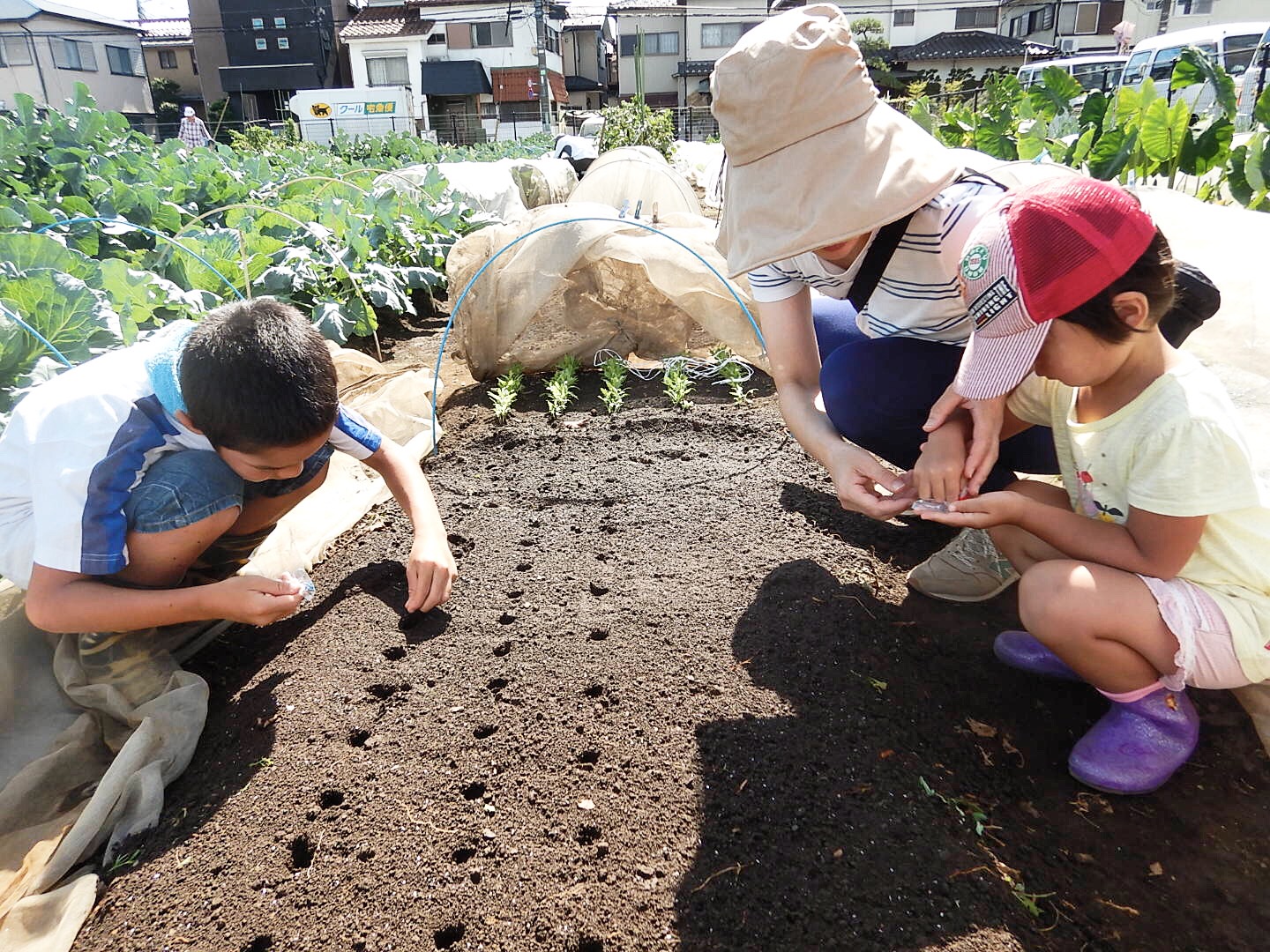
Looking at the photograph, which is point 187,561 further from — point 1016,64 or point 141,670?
point 1016,64

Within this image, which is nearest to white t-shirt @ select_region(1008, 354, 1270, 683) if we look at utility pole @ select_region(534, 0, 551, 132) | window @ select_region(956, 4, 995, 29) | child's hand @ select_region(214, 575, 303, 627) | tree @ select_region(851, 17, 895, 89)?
child's hand @ select_region(214, 575, 303, 627)

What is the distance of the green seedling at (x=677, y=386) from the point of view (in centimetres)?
312

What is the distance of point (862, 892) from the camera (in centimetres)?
112

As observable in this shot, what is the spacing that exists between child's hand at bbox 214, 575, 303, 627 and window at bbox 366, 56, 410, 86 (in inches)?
1259

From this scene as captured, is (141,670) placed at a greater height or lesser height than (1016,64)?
lesser

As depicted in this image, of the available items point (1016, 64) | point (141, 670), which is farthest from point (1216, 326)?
point (1016, 64)

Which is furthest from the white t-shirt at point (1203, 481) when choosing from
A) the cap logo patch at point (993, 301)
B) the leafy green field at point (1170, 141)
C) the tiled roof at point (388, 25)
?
the tiled roof at point (388, 25)

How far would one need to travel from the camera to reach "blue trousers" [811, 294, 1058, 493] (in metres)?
1.71

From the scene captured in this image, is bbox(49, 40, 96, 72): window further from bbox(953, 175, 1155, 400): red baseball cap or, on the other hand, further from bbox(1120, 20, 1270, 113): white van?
bbox(953, 175, 1155, 400): red baseball cap

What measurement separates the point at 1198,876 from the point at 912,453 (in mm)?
996

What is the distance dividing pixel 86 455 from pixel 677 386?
2.18m

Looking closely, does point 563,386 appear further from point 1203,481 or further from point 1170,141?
point 1170,141

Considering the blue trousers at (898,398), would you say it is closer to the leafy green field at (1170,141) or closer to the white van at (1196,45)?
the leafy green field at (1170,141)

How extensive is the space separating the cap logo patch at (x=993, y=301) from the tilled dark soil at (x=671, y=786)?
72cm
